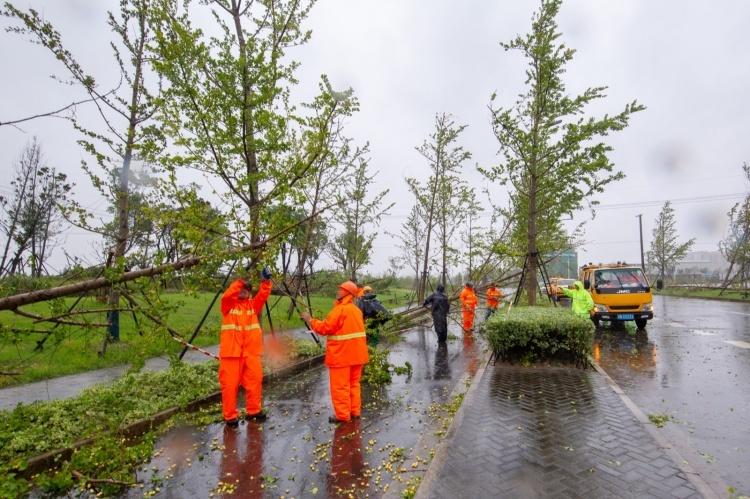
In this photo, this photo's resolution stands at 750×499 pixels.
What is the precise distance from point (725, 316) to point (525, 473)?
791 inches

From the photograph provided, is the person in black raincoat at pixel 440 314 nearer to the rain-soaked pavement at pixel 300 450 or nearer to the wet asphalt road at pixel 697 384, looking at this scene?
the wet asphalt road at pixel 697 384

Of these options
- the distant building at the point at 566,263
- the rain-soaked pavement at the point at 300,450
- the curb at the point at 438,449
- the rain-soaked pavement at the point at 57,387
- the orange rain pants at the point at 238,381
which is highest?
the distant building at the point at 566,263

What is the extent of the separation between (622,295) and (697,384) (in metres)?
7.54

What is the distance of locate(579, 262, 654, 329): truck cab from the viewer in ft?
49.0

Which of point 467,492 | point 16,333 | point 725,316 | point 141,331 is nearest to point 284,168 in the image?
point 141,331

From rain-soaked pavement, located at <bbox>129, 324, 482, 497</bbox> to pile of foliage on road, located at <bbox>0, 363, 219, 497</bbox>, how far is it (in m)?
0.49

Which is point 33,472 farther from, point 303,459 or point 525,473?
point 525,473

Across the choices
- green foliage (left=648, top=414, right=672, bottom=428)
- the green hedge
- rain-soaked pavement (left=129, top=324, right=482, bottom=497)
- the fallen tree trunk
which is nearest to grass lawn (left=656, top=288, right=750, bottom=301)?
the green hedge

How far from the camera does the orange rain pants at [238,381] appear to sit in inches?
227

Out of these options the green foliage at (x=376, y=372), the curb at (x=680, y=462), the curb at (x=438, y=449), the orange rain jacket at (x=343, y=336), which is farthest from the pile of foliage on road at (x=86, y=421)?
the curb at (x=680, y=462)

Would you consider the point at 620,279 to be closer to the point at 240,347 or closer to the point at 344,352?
the point at 344,352

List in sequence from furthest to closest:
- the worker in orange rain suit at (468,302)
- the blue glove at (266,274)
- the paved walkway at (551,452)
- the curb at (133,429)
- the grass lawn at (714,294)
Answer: the grass lawn at (714,294)
the worker in orange rain suit at (468,302)
the blue glove at (266,274)
the curb at (133,429)
the paved walkway at (551,452)

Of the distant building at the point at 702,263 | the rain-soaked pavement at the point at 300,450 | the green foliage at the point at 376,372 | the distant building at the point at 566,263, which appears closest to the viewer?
the rain-soaked pavement at the point at 300,450

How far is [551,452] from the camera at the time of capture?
451 centimetres
